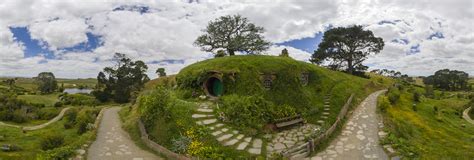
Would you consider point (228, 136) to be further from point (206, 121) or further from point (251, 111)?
point (251, 111)

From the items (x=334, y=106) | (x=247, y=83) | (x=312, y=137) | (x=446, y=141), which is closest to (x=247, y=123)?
(x=312, y=137)

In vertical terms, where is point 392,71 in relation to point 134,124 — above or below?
above

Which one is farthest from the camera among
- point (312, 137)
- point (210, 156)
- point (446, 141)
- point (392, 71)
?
point (392, 71)

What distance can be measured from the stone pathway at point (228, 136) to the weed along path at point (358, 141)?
263cm

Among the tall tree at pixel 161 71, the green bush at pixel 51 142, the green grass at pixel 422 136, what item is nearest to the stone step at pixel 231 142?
the green grass at pixel 422 136

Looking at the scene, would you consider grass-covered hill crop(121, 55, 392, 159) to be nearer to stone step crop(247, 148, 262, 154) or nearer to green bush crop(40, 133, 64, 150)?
stone step crop(247, 148, 262, 154)

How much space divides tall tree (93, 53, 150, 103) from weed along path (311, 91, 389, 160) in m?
47.6

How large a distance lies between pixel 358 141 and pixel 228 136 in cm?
671

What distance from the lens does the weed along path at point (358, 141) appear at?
12.2 metres

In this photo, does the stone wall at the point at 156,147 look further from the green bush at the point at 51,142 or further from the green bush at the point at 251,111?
the green bush at the point at 51,142

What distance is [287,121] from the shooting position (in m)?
15.9

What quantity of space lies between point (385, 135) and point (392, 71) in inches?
3281

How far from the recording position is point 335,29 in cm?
4794

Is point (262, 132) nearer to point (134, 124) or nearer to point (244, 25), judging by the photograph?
point (134, 124)
